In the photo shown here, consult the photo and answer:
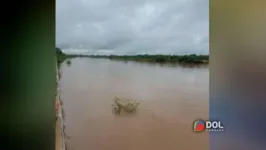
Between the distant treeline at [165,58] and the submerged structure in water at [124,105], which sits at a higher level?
the distant treeline at [165,58]

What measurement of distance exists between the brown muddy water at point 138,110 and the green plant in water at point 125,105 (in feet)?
0.10

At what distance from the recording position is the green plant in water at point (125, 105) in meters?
1.63

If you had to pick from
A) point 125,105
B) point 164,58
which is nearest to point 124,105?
point 125,105

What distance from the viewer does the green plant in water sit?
64.1 inches

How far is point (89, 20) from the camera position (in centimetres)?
161

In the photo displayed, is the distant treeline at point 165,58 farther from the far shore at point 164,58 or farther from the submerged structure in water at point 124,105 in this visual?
the submerged structure in water at point 124,105

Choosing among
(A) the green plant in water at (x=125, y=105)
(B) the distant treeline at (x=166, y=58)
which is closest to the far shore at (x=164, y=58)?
(B) the distant treeline at (x=166, y=58)

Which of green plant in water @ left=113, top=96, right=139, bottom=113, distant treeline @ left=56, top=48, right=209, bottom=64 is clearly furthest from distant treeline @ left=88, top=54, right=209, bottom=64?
green plant in water @ left=113, top=96, right=139, bottom=113

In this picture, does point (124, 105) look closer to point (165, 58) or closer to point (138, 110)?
point (138, 110)

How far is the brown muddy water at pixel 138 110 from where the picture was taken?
1.64 m

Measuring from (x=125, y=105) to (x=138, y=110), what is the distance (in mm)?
102

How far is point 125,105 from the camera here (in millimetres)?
1628

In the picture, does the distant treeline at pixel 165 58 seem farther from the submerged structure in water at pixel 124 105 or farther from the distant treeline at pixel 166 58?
the submerged structure in water at pixel 124 105

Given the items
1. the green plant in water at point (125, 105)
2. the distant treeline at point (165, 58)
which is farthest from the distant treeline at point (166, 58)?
the green plant in water at point (125, 105)
